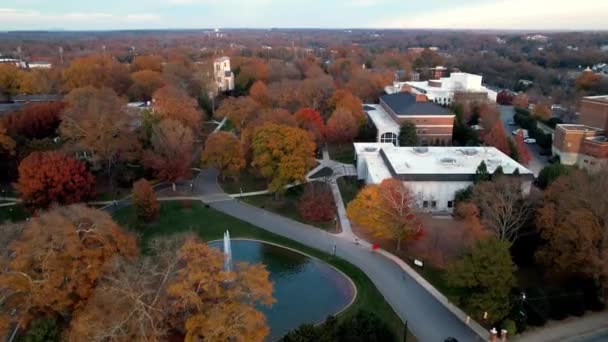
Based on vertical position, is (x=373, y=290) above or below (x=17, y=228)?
below

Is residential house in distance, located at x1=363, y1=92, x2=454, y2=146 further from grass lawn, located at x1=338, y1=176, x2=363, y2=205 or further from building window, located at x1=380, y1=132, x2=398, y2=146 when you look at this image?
grass lawn, located at x1=338, y1=176, x2=363, y2=205

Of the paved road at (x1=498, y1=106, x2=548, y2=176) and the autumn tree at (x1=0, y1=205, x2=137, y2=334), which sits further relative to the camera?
the paved road at (x1=498, y1=106, x2=548, y2=176)

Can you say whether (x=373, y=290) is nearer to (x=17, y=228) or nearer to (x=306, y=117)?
(x=17, y=228)

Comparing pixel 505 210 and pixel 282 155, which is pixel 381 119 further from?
pixel 505 210

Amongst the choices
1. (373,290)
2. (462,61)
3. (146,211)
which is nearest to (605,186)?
(373,290)

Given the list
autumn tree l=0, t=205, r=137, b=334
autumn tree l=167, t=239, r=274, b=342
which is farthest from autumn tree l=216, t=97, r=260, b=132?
autumn tree l=167, t=239, r=274, b=342

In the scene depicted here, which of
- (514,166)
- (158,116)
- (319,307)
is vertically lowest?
(319,307)

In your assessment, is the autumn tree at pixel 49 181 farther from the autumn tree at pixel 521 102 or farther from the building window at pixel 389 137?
the autumn tree at pixel 521 102

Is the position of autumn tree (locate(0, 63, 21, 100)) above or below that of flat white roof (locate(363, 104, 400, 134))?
above
